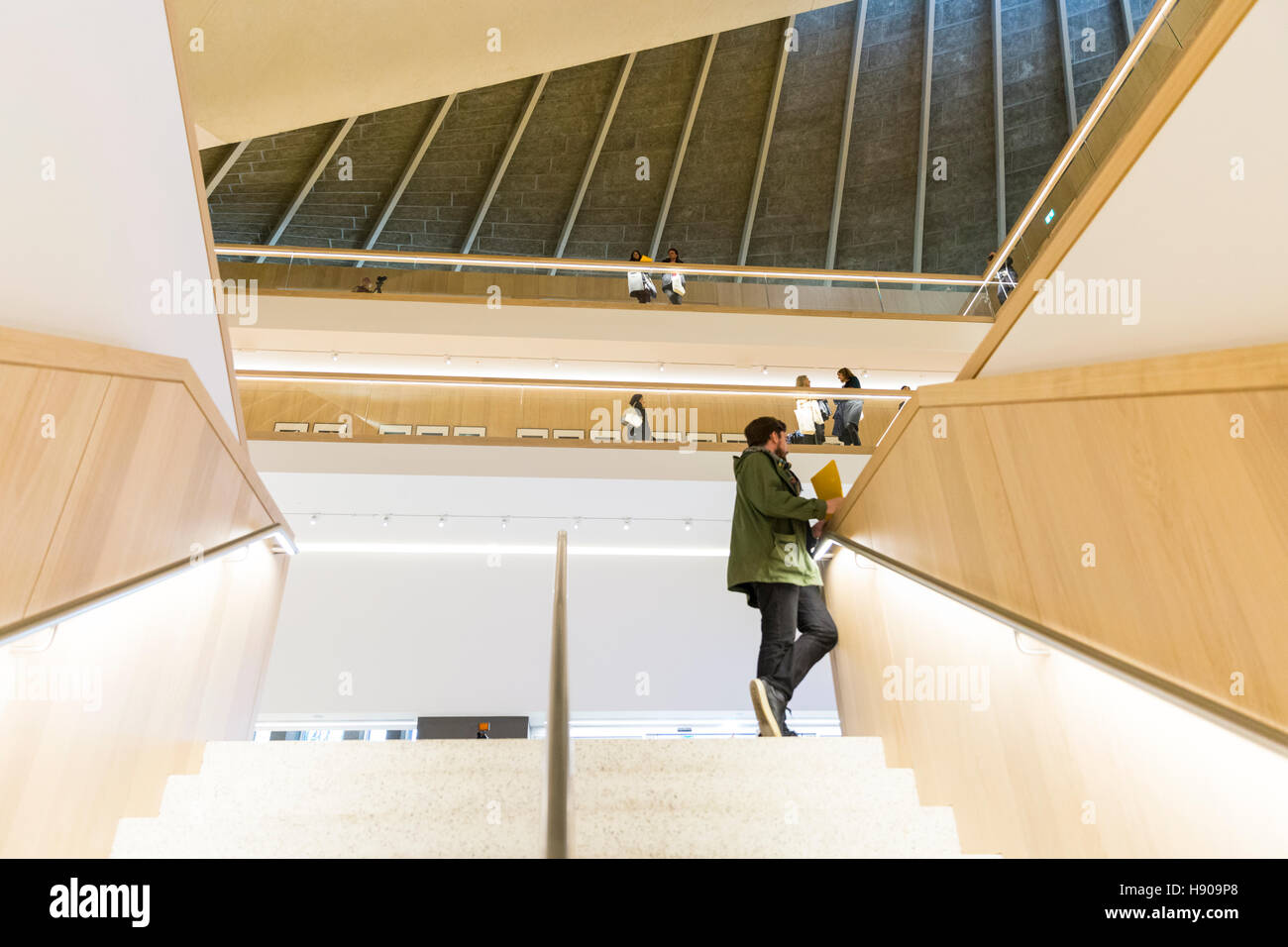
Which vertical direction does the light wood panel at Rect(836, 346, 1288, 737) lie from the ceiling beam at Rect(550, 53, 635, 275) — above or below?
below

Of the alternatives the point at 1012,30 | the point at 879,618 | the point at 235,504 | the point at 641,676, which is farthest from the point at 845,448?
the point at 1012,30

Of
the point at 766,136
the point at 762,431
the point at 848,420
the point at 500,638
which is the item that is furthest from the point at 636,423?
the point at 766,136

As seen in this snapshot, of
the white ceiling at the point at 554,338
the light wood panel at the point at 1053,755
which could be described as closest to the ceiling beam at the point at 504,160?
the white ceiling at the point at 554,338

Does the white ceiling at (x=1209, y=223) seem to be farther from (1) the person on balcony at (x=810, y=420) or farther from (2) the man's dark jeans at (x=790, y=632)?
(1) the person on balcony at (x=810, y=420)

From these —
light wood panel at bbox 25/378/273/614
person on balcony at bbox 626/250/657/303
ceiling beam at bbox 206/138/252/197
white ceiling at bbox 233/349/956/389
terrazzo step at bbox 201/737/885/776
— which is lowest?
terrazzo step at bbox 201/737/885/776

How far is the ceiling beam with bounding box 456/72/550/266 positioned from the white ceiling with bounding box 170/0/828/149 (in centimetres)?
795

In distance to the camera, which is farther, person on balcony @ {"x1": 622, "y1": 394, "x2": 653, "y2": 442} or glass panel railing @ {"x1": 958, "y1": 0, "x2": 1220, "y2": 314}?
person on balcony @ {"x1": 622, "y1": 394, "x2": 653, "y2": 442}

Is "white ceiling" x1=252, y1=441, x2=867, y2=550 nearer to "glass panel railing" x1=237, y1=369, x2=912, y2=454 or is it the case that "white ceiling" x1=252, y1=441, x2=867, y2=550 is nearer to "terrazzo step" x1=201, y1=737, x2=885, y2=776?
"glass panel railing" x1=237, y1=369, x2=912, y2=454

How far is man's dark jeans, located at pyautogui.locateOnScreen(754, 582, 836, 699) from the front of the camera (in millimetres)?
3598

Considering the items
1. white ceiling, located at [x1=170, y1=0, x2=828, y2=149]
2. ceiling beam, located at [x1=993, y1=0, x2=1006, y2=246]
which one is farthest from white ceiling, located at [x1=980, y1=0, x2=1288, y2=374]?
ceiling beam, located at [x1=993, y1=0, x2=1006, y2=246]

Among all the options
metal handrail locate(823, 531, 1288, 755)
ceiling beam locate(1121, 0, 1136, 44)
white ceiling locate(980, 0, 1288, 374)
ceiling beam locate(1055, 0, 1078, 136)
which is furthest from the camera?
ceiling beam locate(1055, 0, 1078, 136)

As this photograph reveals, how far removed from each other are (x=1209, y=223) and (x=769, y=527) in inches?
83.6

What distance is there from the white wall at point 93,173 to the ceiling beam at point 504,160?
42.3 feet
